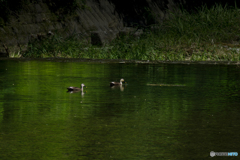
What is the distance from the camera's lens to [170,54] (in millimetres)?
26141

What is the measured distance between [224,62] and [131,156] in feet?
61.3

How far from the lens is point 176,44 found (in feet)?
87.8

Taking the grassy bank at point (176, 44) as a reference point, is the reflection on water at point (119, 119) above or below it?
below

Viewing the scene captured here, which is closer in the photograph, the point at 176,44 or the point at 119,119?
the point at 119,119

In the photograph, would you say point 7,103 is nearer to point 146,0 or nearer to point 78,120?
point 78,120

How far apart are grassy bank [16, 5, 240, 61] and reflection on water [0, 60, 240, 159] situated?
1075 centimetres

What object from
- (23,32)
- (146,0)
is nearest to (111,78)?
(23,32)

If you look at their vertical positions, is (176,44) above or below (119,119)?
above

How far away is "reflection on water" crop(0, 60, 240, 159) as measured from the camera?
6473 millimetres

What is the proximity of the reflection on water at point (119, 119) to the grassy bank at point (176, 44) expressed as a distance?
10.8 meters

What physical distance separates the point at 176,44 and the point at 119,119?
18.5 m

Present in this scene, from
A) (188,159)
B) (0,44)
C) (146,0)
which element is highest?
(146,0)

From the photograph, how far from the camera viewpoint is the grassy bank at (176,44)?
26.1 metres

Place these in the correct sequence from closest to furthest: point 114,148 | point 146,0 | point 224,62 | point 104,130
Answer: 1. point 114,148
2. point 104,130
3. point 224,62
4. point 146,0
